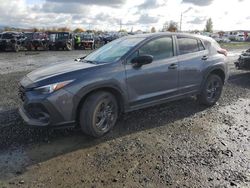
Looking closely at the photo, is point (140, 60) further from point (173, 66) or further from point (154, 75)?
point (173, 66)

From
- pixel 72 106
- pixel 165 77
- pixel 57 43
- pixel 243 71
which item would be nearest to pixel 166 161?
pixel 72 106

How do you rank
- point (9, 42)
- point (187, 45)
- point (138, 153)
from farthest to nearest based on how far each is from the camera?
point (9, 42) → point (187, 45) → point (138, 153)

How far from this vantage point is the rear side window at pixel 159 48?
6006 millimetres

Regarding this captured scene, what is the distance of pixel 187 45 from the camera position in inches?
270

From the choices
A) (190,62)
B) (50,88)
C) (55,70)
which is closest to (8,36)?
(190,62)

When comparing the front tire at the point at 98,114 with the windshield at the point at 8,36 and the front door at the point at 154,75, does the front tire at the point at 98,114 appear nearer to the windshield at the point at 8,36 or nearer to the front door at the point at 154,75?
the front door at the point at 154,75

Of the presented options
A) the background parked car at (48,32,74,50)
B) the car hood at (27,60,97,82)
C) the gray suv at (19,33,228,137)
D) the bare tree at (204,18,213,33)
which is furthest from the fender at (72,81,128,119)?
the bare tree at (204,18,213,33)

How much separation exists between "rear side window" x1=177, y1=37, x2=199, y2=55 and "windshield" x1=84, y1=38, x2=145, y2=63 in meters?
1.02

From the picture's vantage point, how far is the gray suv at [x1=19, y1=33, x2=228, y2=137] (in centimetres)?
497

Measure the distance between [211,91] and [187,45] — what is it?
1338mm

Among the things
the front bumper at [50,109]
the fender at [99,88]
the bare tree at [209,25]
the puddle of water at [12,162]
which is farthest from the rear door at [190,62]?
the bare tree at [209,25]

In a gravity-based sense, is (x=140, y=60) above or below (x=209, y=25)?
below

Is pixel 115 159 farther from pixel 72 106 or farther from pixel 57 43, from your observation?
pixel 57 43

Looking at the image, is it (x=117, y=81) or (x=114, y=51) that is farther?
(x=114, y=51)
